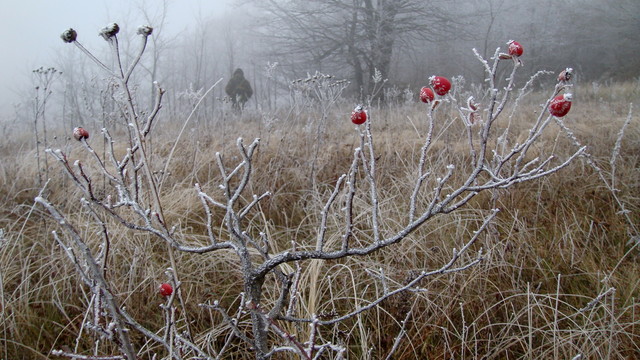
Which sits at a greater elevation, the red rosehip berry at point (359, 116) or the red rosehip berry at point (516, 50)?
the red rosehip berry at point (516, 50)

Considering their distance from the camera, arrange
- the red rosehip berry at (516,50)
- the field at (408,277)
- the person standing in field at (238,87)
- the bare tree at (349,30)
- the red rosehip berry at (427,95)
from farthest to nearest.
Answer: the bare tree at (349,30), the person standing in field at (238,87), the field at (408,277), the red rosehip berry at (427,95), the red rosehip berry at (516,50)

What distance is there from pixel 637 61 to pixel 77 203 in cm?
1473

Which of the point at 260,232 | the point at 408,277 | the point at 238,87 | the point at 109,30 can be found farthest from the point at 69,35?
the point at 238,87

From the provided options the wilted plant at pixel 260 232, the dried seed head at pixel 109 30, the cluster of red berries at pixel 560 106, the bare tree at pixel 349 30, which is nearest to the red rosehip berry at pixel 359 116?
the wilted plant at pixel 260 232

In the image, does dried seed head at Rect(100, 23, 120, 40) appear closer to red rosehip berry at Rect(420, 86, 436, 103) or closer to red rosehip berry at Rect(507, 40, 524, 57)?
red rosehip berry at Rect(420, 86, 436, 103)

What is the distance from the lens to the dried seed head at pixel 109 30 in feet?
2.14

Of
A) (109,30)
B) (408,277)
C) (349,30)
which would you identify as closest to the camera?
(109,30)

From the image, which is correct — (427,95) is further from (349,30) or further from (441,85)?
(349,30)

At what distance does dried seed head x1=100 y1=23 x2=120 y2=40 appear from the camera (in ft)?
2.14

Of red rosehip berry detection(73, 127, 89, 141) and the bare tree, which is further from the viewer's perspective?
the bare tree

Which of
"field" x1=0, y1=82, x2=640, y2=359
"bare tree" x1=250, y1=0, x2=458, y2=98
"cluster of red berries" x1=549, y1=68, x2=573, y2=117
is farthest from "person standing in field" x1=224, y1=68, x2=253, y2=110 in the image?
"cluster of red berries" x1=549, y1=68, x2=573, y2=117

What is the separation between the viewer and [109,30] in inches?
25.8

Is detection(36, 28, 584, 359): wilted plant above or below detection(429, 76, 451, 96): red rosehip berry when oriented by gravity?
below

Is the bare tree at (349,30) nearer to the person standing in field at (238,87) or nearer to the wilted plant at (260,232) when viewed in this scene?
the person standing in field at (238,87)
